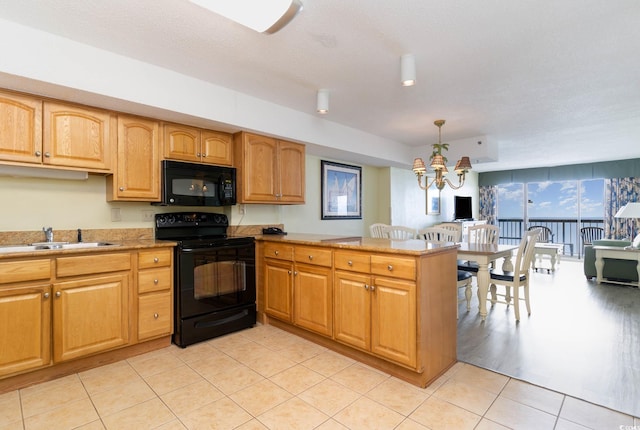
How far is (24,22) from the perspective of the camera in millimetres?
2035

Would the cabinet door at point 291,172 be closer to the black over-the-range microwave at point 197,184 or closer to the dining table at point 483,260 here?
the black over-the-range microwave at point 197,184

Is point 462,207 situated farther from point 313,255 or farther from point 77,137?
point 77,137

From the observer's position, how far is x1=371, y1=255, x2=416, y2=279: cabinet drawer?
2133 millimetres

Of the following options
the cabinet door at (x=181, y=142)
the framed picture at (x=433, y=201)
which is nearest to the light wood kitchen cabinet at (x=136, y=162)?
the cabinet door at (x=181, y=142)

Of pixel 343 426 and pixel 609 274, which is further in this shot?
pixel 609 274

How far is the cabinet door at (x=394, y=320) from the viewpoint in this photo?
7.00ft

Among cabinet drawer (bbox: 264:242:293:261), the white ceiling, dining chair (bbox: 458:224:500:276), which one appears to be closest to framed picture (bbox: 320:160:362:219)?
the white ceiling

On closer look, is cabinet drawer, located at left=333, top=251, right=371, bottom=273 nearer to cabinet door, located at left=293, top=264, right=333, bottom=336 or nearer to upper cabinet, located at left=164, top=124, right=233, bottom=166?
cabinet door, located at left=293, top=264, right=333, bottom=336

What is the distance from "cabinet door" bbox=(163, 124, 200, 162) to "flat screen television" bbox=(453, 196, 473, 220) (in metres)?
6.76

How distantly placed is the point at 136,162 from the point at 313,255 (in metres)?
1.73

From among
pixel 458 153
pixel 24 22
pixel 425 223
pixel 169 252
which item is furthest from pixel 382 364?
pixel 425 223

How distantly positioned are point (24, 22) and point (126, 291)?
1912mm

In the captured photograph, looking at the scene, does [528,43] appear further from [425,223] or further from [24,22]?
[425,223]

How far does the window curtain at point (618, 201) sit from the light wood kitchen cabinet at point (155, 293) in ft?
29.8
